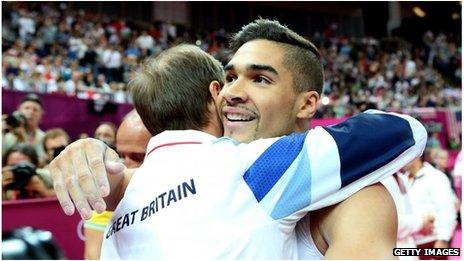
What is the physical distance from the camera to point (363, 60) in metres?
20.5

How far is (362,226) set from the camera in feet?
3.65

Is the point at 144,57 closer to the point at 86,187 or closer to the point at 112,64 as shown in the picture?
the point at 112,64

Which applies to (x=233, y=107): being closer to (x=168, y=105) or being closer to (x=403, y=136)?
(x=168, y=105)

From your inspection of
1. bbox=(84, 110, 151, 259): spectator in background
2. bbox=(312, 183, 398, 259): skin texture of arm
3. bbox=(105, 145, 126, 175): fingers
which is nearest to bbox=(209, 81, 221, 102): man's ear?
bbox=(105, 145, 126, 175): fingers

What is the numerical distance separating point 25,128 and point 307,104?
12.0 ft

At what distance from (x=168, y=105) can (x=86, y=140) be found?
0.78 feet

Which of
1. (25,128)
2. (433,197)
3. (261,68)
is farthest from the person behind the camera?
(25,128)

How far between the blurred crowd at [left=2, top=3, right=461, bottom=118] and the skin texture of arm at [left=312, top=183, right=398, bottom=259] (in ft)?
6.93

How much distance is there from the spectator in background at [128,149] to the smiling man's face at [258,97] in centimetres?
66

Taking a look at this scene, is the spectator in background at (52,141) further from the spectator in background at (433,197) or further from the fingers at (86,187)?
the fingers at (86,187)

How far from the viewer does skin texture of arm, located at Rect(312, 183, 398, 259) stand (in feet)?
3.62

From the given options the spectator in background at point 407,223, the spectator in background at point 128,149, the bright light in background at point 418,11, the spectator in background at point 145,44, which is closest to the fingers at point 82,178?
the spectator in background at point 128,149

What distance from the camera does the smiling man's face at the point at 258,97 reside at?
4.53ft

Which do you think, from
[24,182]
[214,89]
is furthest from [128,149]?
[24,182]
